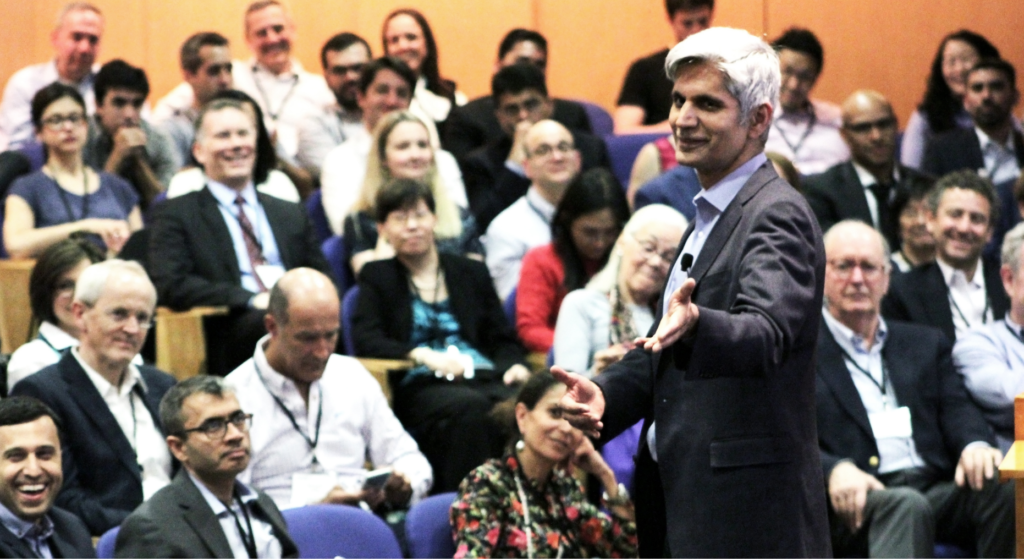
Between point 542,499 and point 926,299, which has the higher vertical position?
point 926,299

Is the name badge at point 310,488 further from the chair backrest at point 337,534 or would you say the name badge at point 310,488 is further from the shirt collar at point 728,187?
the shirt collar at point 728,187

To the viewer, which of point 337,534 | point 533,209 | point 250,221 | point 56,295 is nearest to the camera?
point 337,534

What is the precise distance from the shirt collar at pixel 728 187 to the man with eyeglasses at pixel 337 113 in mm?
3701

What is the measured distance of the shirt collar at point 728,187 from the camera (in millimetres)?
1886

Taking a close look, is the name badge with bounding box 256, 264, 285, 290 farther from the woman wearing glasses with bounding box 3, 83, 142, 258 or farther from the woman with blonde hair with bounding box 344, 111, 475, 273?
the woman wearing glasses with bounding box 3, 83, 142, 258

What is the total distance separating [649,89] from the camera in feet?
19.1

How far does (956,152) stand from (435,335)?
240 centimetres

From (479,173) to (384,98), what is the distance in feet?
1.43

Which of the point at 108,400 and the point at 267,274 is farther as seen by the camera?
the point at 267,274

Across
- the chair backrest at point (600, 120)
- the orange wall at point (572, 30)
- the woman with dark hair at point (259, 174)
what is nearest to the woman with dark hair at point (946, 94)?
the orange wall at point (572, 30)

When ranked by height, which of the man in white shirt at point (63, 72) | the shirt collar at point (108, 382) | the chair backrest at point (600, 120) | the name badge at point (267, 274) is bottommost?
the shirt collar at point (108, 382)

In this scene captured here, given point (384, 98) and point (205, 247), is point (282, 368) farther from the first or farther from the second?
point (384, 98)

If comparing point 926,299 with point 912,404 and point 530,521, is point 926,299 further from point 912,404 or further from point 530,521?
point 530,521

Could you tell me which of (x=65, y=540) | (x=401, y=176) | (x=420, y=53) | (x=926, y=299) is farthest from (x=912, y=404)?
(x=420, y=53)
